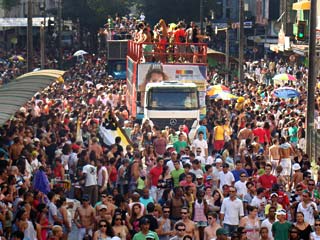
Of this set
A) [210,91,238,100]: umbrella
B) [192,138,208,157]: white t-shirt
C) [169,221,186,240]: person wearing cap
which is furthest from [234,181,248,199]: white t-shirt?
[210,91,238,100]: umbrella

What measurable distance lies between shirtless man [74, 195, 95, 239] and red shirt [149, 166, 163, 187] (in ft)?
11.7

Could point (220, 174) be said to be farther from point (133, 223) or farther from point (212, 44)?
point (212, 44)

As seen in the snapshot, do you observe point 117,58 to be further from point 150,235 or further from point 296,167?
point 150,235

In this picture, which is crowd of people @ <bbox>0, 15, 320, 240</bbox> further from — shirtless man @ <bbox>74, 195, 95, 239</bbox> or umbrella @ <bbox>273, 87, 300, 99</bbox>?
umbrella @ <bbox>273, 87, 300, 99</bbox>

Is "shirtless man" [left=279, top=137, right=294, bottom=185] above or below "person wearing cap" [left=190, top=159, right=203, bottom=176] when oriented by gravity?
below

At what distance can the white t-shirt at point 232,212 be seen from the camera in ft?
61.1

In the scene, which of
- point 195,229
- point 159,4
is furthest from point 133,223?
point 159,4

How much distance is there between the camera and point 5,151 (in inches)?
899

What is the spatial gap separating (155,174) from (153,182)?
0.51 feet

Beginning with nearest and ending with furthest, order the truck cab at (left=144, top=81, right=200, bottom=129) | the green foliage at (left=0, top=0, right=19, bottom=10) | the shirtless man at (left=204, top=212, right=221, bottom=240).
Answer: the shirtless man at (left=204, top=212, right=221, bottom=240)
the truck cab at (left=144, top=81, right=200, bottom=129)
the green foliage at (left=0, top=0, right=19, bottom=10)

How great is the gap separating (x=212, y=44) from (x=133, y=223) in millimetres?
78616

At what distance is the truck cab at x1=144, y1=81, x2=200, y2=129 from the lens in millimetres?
32625

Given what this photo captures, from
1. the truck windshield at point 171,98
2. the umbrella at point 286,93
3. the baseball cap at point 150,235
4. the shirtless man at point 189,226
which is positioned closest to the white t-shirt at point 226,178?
the shirtless man at point 189,226

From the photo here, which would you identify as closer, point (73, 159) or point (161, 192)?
point (161, 192)
